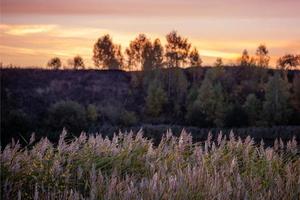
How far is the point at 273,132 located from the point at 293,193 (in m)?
50.2

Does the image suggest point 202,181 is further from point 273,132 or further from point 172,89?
point 172,89

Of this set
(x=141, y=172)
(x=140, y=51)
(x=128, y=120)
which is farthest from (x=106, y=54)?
(x=141, y=172)

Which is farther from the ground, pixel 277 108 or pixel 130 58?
pixel 130 58

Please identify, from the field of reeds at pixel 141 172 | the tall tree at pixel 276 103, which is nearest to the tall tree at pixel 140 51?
the tall tree at pixel 276 103

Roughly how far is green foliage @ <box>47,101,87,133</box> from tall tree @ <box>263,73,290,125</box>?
21099mm

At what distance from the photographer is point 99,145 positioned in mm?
10367

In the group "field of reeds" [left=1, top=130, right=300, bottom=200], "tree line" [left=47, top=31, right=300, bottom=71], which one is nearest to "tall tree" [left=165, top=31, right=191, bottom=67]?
"tree line" [left=47, top=31, right=300, bottom=71]

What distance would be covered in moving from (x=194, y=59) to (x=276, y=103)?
23251 mm

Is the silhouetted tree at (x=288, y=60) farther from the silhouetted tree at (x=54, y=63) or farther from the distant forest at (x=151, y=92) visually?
the silhouetted tree at (x=54, y=63)

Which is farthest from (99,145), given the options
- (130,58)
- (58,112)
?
(130,58)

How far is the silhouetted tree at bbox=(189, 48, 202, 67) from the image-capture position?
81.3 metres

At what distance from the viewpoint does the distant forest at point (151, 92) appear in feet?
200

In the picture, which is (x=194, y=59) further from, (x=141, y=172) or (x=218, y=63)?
(x=141, y=172)

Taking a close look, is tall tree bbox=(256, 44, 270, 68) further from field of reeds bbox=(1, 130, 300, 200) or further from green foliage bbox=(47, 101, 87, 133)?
field of reeds bbox=(1, 130, 300, 200)
